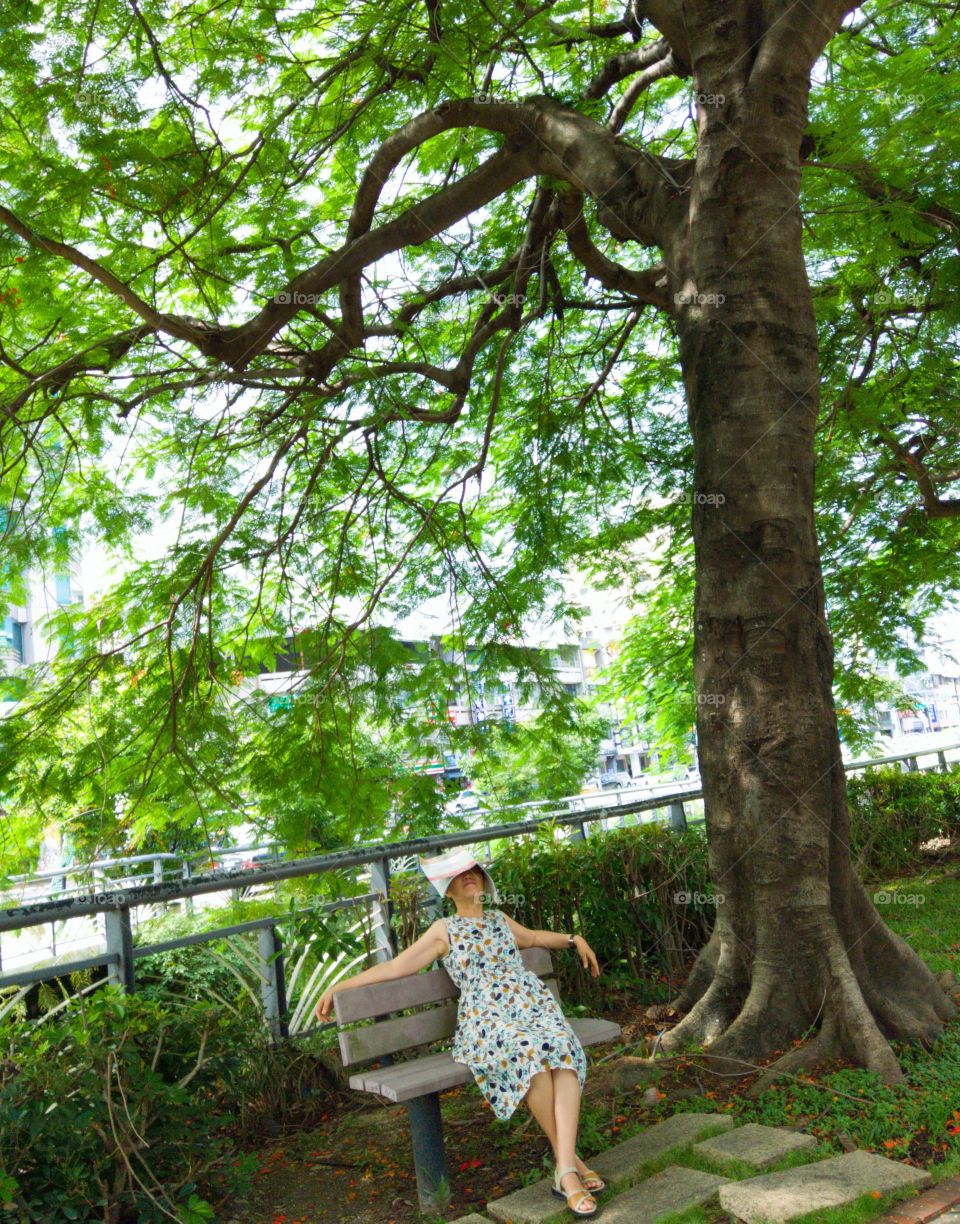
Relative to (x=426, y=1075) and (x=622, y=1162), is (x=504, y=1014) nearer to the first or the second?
(x=426, y=1075)

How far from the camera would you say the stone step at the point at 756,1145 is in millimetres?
3891

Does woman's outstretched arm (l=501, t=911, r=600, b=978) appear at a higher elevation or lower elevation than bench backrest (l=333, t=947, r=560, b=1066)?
higher

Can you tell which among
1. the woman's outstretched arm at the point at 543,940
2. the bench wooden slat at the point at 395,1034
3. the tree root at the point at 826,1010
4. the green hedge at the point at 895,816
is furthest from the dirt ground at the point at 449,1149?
the green hedge at the point at 895,816

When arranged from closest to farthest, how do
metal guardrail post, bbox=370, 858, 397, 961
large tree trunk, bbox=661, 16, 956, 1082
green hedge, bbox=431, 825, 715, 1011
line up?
1. large tree trunk, bbox=661, 16, 956, 1082
2. metal guardrail post, bbox=370, 858, 397, 961
3. green hedge, bbox=431, 825, 715, 1011

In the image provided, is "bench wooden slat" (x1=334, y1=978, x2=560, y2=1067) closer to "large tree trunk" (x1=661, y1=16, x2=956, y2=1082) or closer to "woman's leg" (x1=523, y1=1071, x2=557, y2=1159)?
"woman's leg" (x1=523, y1=1071, x2=557, y2=1159)

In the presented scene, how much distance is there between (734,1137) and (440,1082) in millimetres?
1141

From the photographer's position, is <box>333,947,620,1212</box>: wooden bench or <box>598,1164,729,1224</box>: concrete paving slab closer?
<box>598,1164,729,1224</box>: concrete paving slab

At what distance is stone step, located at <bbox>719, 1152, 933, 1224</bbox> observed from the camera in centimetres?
338

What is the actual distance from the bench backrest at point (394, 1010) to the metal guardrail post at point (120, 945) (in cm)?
100

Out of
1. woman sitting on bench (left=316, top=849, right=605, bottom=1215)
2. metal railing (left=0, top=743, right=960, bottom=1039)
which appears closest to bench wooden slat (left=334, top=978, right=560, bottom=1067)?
woman sitting on bench (left=316, top=849, right=605, bottom=1215)

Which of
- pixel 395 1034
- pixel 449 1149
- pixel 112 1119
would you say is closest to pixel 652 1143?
pixel 449 1149

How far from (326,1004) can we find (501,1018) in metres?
0.71

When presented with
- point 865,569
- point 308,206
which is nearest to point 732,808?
point 308,206

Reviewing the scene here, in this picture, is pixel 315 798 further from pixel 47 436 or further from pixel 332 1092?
pixel 47 436
